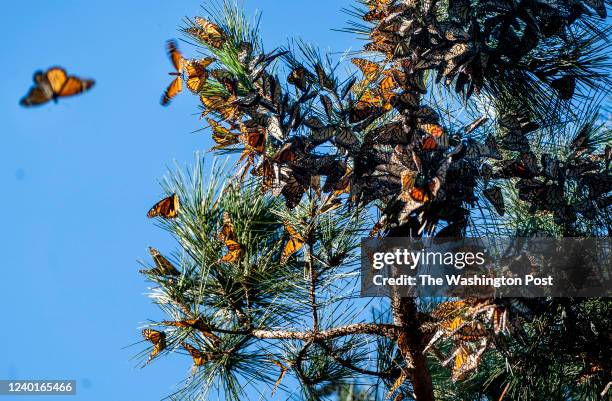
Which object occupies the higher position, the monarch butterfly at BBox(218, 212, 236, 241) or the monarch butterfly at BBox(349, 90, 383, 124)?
the monarch butterfly at BBox(349, 90, 383, 124)

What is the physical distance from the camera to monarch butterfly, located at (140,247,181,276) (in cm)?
186

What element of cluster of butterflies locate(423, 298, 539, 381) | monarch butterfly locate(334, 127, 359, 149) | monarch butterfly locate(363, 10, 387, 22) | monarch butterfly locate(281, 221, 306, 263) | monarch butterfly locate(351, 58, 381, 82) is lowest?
cluster of butterflies locate(423, 298, 539, 381)

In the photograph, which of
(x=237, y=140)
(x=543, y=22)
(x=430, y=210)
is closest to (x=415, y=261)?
(x=430, y=210)

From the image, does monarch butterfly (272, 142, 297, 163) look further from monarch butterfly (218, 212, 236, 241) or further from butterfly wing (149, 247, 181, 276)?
butterfly wing (149, 247, 181, 276)

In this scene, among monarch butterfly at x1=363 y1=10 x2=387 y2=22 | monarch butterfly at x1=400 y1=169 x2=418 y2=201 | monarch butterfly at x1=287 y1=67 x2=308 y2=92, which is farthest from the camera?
monarch butterfly at x1=363 y1=10 x2=387 y2=22

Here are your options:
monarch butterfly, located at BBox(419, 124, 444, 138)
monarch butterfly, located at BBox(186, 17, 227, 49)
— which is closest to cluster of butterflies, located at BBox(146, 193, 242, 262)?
monarch butterfly, located at BBox(186, 17, 227, 49)

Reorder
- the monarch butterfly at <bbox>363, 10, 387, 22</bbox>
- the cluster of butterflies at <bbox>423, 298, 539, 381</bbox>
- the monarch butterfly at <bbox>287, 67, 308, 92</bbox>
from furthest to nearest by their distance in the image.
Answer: the monarch butterfly at <bbox>363, 10, 387, 22</bbox> → the monarch butterfly at <bbox>287, 67, 308, 92</bbox> → the cluster of butterflies at <bbox>423, 298, 539, 381</bbox>

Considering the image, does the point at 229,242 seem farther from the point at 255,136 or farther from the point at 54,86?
the point at 54,86

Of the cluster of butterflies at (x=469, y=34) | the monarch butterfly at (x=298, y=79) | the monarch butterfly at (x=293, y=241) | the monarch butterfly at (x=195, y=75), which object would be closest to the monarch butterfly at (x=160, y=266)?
the monarch butterfly at (x=293, y=241)

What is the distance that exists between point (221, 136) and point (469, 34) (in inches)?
21.4

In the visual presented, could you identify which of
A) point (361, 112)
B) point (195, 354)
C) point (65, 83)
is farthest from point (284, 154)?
point (195, 354)

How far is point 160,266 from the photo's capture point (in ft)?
6.12
